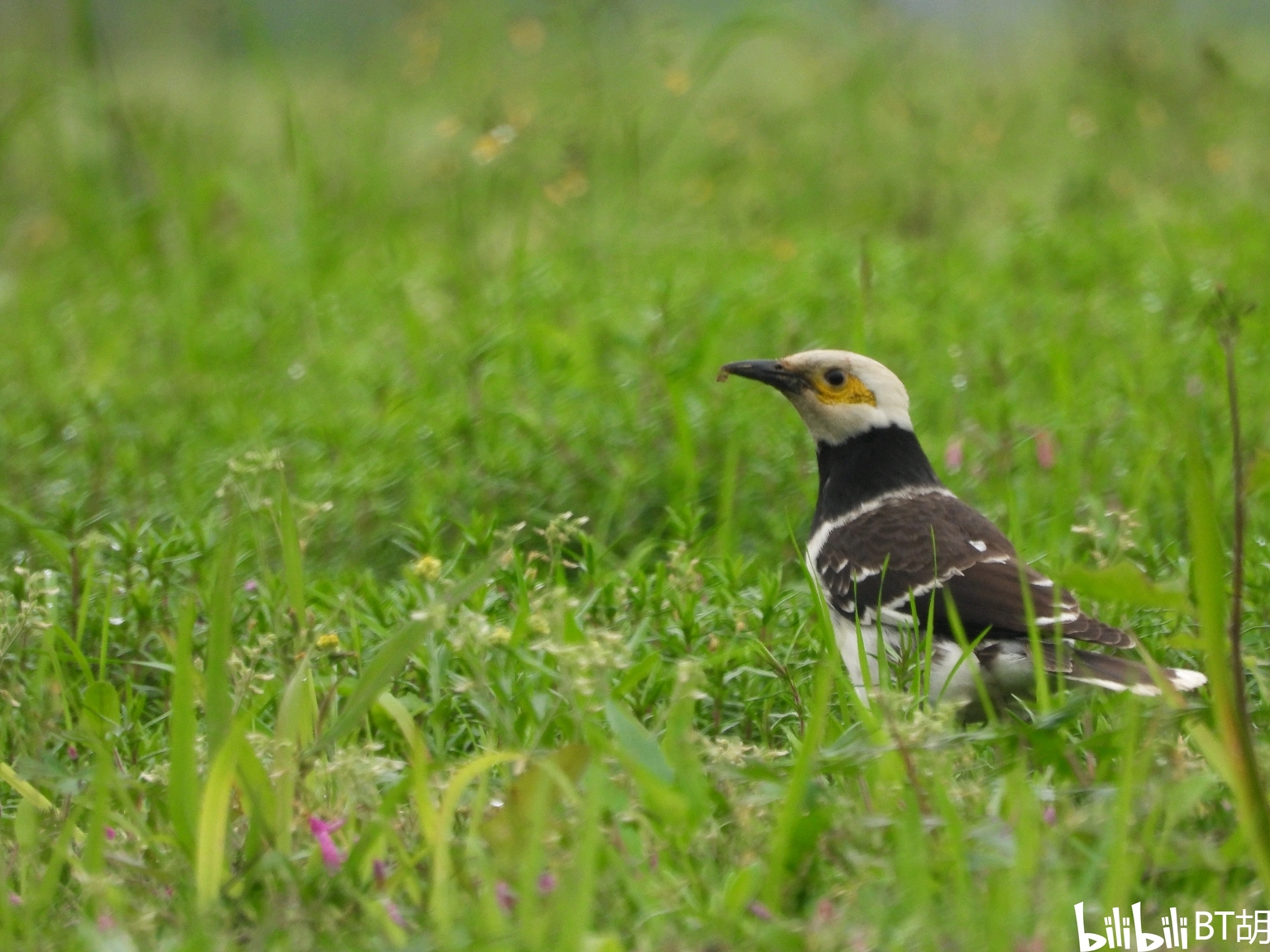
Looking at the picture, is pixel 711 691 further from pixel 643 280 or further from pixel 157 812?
pixel 643 280

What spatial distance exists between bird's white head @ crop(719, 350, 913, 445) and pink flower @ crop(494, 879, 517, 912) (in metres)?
2.10

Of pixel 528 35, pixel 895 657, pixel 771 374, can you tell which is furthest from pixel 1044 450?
pixel 528 35

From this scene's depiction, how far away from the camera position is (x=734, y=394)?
17.8 feet

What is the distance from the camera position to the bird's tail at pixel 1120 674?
3.16m

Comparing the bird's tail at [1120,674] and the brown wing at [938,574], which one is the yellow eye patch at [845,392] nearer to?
the brown wing at [938,574]

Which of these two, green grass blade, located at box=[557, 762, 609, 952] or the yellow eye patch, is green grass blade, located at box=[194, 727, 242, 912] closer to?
green grass blade, located at box=[557, 762, 609, 952]

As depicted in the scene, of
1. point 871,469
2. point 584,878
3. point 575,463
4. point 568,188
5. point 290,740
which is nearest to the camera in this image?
point 584,878

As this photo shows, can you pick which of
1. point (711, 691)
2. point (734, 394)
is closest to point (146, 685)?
point (711, 691)

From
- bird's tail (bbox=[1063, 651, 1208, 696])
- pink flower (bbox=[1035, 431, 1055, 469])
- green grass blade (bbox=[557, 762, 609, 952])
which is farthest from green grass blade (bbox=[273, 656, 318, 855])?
pink flower (bbox=[1035, 431, 1055, 469])

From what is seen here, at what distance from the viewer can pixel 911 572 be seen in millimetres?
3777

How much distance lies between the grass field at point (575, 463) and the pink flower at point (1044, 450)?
2 centimetres

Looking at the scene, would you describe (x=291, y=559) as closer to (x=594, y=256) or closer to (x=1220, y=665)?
(x=1220, y=665)

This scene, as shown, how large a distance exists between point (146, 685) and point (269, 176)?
6.12 metres

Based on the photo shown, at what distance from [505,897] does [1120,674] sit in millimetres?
1498
